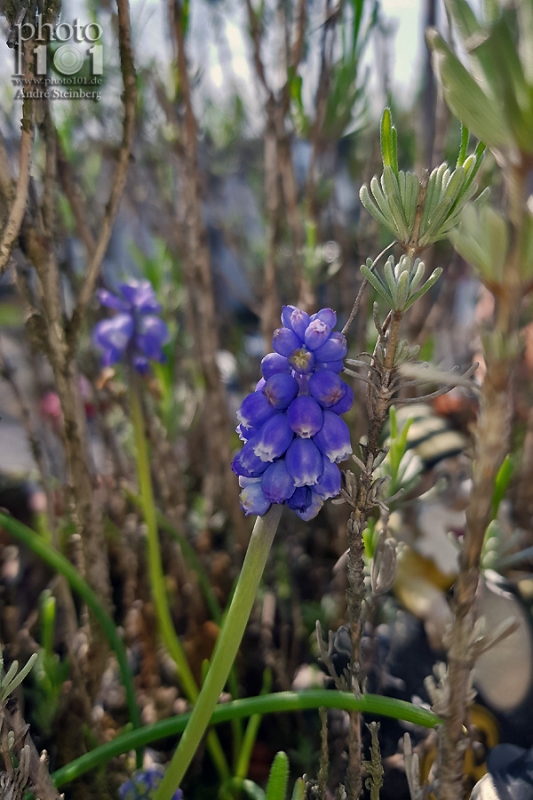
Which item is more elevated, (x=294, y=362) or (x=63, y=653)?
(x=294, y=362)

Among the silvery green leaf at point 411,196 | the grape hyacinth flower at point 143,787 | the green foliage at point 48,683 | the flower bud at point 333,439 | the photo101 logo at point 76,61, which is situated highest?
the photo101 logo at point 76,61

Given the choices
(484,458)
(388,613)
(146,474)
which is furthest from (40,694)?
(484,458)

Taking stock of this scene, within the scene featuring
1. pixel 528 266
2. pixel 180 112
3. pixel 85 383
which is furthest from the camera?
pixel 85 383

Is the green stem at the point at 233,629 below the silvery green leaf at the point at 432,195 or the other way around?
below

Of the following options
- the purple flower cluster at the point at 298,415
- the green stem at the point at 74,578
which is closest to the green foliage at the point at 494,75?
the purple flower cluster at the point at 298,415

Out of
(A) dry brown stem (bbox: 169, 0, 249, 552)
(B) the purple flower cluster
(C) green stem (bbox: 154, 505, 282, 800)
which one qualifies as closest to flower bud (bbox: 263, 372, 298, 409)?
(B) the purple flower cluster

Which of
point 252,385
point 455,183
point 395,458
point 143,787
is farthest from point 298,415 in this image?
point 252,385

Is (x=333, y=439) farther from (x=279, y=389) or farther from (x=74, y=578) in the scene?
(x=74, y=578)

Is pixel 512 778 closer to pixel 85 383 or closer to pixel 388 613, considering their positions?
pixel 388 613

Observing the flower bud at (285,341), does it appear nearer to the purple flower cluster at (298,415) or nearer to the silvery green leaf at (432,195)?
the purple flower cluster at (298,415)
